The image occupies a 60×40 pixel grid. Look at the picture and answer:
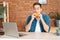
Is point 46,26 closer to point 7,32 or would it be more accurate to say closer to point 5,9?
point 7,32

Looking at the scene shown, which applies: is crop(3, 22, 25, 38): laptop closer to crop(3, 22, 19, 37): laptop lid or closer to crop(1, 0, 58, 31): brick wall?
crop(3, 22, 19, 37): laptop lid

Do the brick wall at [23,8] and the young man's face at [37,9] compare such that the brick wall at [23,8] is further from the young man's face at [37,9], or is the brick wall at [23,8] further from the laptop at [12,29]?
the laptop at [12,29]

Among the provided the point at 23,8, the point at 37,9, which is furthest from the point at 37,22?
the point at 23,8

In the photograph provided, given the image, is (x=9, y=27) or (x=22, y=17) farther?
(x=22, y=17)

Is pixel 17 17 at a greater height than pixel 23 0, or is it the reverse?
pixel 23 0

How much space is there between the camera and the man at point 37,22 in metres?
2.26

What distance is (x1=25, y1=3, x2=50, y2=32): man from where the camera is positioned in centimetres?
226

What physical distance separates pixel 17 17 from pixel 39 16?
1.53 m

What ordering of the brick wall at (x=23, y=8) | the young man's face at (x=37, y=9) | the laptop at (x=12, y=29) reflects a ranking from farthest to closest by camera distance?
the brick wall at (x=23, y=8) < the young man's face at (x=37, y=9) < the laptop at (x=12, y=29)

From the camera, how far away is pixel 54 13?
365 centimetres

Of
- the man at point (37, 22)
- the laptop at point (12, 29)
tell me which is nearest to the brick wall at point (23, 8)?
the man at point (37, 22)

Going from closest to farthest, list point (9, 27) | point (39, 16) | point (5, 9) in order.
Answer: point (9, 27), point (39, 16), point (5, 9)

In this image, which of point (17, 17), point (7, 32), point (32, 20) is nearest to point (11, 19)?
point (17, 17)

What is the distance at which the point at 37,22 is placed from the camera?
2354mm
